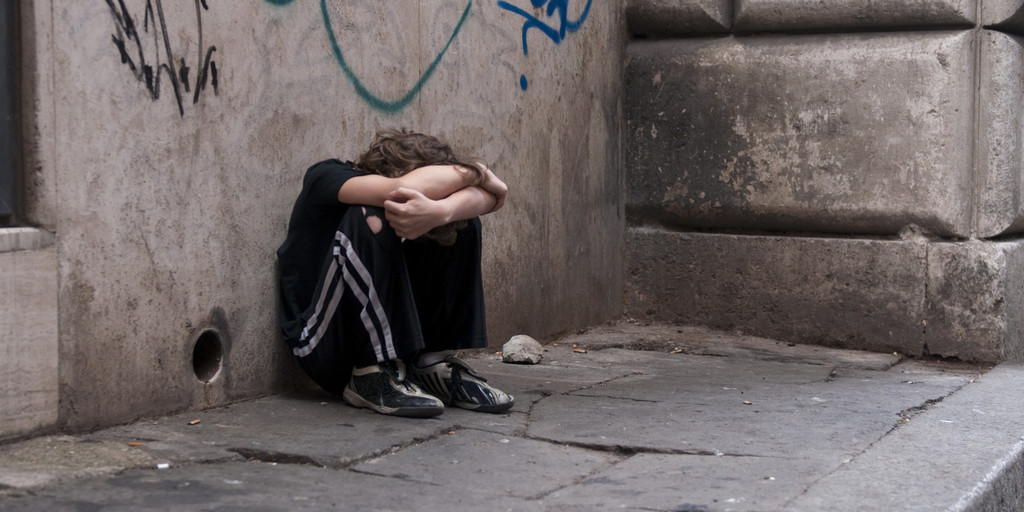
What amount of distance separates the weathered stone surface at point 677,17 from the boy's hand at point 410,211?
2.31m

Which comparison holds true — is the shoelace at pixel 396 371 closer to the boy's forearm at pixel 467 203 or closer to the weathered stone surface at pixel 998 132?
the boy's forearm at pixel 467 203

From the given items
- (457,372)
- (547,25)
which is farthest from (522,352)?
(547,25)

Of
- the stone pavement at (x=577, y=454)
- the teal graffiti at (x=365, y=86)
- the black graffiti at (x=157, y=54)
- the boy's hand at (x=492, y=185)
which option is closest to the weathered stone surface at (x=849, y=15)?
the teal graffiti at (x=365, y=86)

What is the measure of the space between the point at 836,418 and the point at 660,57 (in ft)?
7.34

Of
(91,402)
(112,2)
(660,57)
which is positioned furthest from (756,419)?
(660,57)

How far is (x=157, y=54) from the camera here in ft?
8.72

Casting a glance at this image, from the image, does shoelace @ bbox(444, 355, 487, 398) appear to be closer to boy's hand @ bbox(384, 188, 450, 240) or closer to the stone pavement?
the stone pavement

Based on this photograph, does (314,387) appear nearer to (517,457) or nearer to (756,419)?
(517,457)

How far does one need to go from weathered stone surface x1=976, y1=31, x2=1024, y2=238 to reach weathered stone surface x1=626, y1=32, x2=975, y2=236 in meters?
0.05

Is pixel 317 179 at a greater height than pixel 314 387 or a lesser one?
greater

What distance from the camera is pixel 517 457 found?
2.50 meters

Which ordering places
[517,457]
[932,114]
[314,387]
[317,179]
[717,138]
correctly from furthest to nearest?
[717,138] < [932,114] < [314,387] < [317,179] < [517,457]

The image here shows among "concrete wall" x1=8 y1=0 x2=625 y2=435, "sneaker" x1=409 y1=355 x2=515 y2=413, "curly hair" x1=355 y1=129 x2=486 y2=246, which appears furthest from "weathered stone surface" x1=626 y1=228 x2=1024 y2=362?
"curly hair" x1=355 y1=129 x2=486 y2=246

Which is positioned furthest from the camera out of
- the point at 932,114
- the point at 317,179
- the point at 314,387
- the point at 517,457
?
the point at 932,114
